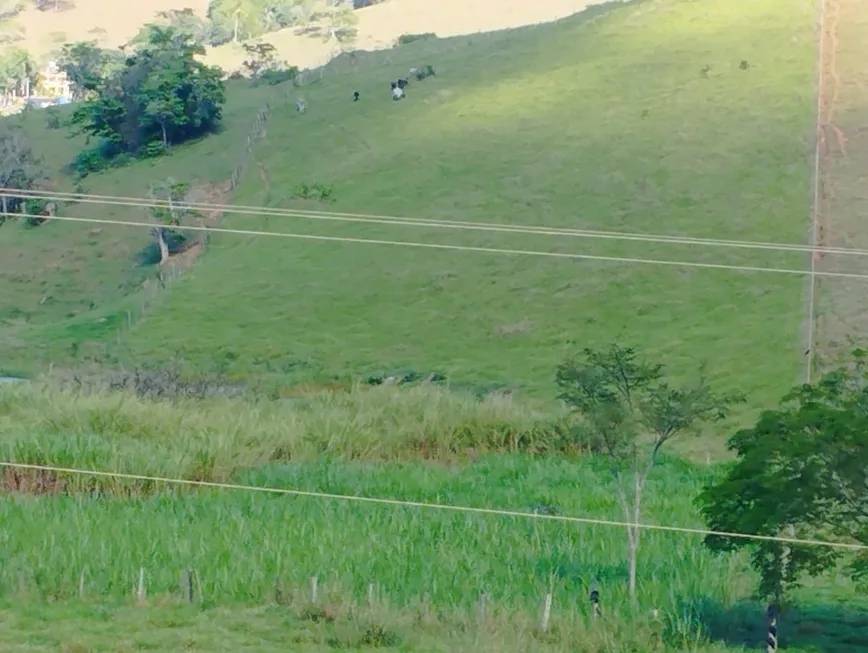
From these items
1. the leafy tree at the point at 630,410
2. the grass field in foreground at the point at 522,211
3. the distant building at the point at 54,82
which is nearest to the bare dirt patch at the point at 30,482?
the grass field in foreground at the point at 522,211

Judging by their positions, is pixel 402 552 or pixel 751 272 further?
pixel 751 272

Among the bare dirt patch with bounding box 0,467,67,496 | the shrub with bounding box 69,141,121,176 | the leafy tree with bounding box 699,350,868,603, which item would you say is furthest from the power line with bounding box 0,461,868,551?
the shrub with bounding box 69,141,121,176

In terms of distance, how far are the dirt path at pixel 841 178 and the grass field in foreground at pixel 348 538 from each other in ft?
9.38

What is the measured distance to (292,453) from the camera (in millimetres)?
10484

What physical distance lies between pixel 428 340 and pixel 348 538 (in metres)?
5.31

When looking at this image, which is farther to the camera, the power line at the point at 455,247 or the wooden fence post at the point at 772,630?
the power line at the point at 455,247

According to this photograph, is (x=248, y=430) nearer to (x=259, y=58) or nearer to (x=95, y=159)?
(x=95, y=159)

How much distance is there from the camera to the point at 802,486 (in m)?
6.19

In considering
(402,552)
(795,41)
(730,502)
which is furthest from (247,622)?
(795,41)

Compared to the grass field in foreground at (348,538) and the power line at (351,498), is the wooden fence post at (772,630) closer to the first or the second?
the grass field in foreground at (348,538)

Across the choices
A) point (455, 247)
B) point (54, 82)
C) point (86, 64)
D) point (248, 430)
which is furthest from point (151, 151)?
point (248, 430)

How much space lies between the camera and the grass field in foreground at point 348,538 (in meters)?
6.67

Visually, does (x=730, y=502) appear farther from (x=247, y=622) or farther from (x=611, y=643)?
(x=247, y=622)

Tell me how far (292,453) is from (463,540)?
8.42 feet
